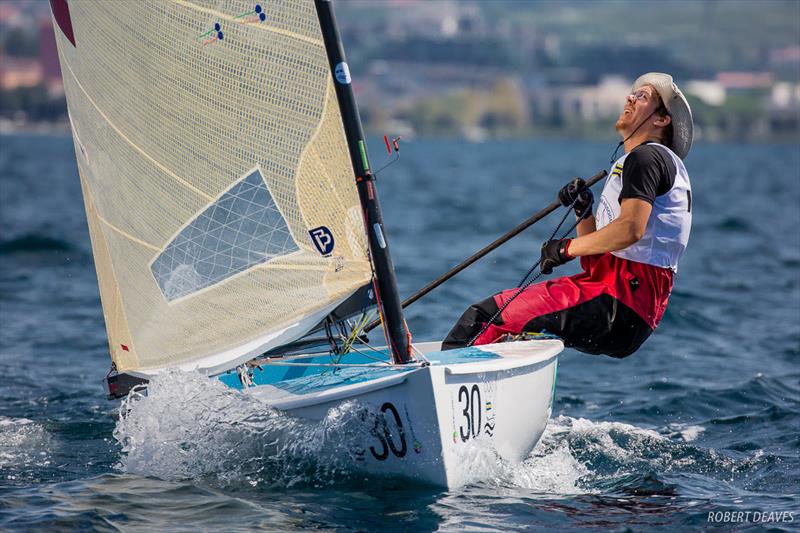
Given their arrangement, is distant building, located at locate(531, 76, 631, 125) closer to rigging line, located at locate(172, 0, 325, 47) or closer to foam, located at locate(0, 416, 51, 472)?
foam, located at locate(0, 416, 51, 472)

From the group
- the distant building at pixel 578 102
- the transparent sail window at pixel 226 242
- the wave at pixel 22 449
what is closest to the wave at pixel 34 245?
the wave at pixel 22 449

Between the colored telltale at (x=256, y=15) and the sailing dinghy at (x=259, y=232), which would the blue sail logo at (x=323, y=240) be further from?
the colored telltale at (x=256, y=15)

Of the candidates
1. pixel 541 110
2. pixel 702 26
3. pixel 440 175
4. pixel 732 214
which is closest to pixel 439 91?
pixel 541 110

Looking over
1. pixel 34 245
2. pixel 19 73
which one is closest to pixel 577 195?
pixel 34 245

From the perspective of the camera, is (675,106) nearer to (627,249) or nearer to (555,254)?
(627,249)

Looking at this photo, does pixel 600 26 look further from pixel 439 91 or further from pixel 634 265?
pixel 634 265

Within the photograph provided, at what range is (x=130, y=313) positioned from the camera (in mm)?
5625

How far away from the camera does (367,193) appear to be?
469cm

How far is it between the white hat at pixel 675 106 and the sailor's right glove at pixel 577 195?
0.45 meters

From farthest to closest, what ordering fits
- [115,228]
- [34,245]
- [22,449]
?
[34,245]
[115,228]
[22,449]

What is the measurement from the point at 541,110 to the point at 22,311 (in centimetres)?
11206

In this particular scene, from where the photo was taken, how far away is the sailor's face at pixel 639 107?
497cm

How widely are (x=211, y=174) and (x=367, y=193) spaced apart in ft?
2.94

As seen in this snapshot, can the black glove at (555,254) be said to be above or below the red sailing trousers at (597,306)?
above
